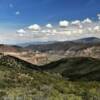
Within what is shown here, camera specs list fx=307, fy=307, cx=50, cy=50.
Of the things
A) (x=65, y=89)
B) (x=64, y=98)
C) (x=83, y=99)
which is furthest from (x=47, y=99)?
(x=65, y=89)

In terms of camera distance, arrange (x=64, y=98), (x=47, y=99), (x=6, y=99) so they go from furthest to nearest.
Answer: (x=64, y=98) < (x=47, y=99) < (x=6, y=99)

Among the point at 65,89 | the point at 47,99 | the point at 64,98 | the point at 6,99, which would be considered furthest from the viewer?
the point at 65,89

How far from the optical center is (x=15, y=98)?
111 metres

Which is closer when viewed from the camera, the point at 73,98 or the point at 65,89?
the point at 73,98

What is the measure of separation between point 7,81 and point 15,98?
295ft

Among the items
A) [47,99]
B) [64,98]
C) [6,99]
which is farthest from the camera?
[64,98]

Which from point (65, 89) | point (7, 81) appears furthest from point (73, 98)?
point (7, 81)

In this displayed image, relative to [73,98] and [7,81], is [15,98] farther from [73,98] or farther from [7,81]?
[7,81]

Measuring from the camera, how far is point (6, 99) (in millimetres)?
104750

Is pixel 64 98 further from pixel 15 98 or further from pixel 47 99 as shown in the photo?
pixel 15 98

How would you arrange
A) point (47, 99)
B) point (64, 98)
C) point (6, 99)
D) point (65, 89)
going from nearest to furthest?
point (6, 99) → point (47, 99) → point (64, 98) → point (65, 89)

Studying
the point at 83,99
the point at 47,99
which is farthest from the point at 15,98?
the point at 83,99

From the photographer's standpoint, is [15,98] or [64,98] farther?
[64,98]

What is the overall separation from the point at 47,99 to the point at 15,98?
11.9 m
